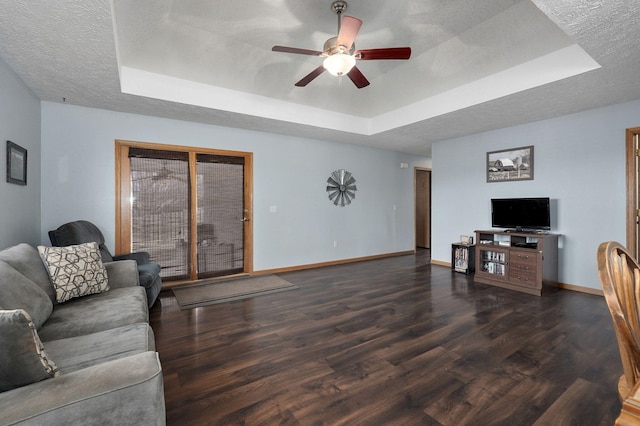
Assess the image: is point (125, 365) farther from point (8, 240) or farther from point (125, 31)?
point (125, 31)

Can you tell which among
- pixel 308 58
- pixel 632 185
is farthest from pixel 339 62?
pixel 632 185

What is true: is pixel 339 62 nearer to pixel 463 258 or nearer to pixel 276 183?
pixel 276 183

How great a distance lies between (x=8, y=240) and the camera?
277cm

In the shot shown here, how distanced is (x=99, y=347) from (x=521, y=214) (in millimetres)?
5041

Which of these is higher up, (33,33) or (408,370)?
(33,33)

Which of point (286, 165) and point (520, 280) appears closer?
point (520, 280)

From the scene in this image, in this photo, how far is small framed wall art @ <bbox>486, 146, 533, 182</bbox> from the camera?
4.53 meters

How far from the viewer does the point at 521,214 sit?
14.4 feet

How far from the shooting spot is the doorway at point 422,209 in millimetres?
7957

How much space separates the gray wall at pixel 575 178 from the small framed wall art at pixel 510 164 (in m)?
0.08

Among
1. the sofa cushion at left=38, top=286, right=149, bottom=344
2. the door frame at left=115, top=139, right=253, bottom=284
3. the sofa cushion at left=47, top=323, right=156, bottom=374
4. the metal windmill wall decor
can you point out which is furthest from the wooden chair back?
the metal windmill wall decor

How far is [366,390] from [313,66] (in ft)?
12.2

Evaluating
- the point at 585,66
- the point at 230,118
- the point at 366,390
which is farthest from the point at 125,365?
the point at 585,66

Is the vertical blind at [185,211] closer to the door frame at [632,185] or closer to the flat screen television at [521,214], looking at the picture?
the flat screen television at [521,214]
